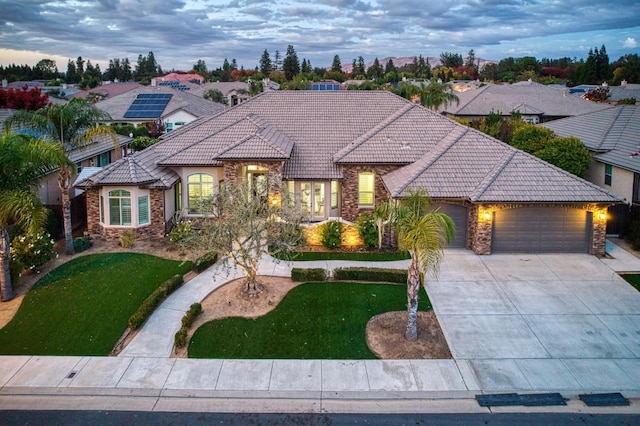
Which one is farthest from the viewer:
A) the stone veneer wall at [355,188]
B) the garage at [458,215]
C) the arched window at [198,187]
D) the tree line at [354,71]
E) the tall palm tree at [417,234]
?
the tree line at [354,71]

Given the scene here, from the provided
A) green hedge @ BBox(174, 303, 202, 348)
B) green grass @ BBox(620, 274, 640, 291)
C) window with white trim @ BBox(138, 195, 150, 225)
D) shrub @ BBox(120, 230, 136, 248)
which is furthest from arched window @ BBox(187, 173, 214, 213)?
green grass @ BBox(620, 274, 640, 291)

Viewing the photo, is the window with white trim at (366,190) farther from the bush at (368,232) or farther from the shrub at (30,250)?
the shrub at (30,250)

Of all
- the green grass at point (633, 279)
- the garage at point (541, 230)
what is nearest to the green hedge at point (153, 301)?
the garage at point (541, 230)

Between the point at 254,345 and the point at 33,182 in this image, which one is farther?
the point at 33,182

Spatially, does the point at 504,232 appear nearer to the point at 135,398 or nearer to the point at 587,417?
the point at 587,417

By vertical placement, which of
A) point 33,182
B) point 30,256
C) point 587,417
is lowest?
point 587,417

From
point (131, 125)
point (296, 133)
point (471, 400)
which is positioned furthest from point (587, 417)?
point (131, 125)

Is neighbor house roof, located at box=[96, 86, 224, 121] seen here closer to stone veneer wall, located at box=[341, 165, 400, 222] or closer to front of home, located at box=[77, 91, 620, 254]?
front of home, located at box=[77, 91, 620, 254]
